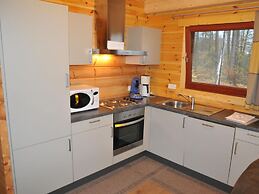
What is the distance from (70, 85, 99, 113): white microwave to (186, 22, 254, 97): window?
1.59m

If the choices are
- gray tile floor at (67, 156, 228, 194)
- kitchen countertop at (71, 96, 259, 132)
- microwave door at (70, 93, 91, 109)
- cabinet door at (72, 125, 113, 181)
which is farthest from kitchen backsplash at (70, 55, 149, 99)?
gray tile floor at (67, 156, 228, 194)

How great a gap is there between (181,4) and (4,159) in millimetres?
2785

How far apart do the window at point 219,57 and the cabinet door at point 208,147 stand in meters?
0.71

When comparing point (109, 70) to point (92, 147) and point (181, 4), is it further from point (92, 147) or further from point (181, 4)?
point (181, 4)

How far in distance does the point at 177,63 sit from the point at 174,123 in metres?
1.06

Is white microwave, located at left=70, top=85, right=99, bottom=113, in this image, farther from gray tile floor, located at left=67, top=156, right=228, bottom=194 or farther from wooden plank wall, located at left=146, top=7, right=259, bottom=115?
wooden plank wall, located at left=146, top=7, right=259, bottom=115

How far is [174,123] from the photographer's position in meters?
2.88

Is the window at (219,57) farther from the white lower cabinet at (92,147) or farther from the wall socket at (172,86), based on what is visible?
the white lower cabinet at (92,147)

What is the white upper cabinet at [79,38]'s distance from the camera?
2368 mm

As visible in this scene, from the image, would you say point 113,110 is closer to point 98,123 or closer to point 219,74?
point 98,123

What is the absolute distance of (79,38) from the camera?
244 centimetres

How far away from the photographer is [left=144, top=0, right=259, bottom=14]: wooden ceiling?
2.55 m

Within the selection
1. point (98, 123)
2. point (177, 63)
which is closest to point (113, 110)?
point (98, 123)

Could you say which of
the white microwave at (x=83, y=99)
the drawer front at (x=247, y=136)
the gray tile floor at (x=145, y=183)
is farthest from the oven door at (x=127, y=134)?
the drawer front at (x=247, y=136)
